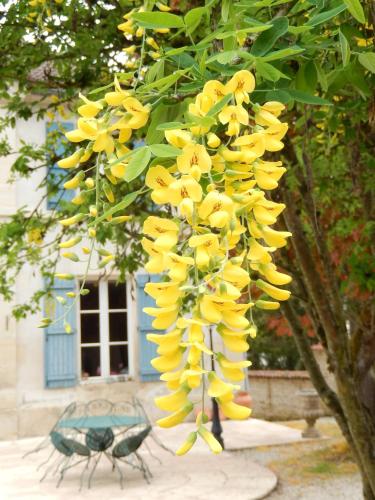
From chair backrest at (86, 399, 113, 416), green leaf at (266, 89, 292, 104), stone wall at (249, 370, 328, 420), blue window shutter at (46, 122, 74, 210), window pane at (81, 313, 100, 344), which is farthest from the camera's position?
stone wall at (249, 370, 328, 420)

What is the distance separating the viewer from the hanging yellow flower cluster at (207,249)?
0.77 metres

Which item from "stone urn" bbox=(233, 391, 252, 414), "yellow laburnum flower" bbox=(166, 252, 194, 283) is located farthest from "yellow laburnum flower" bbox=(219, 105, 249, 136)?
"stone urn" bbox=(233, 391, 252, 414)

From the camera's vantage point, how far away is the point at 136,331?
1009 cm

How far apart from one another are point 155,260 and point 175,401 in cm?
18

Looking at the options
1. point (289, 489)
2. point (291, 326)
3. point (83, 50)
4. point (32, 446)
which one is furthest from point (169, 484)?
point (83, 50)

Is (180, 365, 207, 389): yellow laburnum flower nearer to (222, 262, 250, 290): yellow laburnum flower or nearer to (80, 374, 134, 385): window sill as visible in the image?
(222, 262, 250, 290): yellow laburnum flower

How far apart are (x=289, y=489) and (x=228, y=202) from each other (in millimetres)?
6226

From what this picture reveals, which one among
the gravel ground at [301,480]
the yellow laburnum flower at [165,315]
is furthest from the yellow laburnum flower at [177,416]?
the gravel ground at [301,480]

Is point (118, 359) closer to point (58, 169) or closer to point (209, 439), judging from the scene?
point (58, 169)

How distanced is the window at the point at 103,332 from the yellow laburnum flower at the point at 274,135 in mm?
9166

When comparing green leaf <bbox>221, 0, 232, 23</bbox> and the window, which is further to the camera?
the window

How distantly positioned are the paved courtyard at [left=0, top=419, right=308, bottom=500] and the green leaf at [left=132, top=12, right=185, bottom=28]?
560 centimetres

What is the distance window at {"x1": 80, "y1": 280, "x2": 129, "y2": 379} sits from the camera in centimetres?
1005

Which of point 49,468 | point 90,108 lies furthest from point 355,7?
point 49,468
